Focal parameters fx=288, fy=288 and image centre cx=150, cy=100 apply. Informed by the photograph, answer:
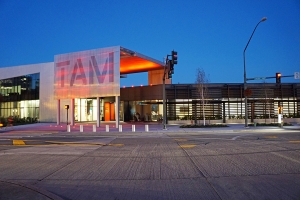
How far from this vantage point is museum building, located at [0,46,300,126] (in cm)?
3622

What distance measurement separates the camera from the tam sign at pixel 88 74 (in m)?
34.8

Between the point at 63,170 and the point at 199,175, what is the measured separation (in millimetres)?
4547

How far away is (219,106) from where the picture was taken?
4312cm

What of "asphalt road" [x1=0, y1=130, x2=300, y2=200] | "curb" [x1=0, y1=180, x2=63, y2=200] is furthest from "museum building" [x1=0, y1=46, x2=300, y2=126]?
"curb" [x1=0, y1=180, x2=63, y2=200]

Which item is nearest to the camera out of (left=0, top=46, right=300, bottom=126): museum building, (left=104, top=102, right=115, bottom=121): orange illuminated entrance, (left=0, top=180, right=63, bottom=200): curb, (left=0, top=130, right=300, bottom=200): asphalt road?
(left=0, top=180, right=63, bottom=200): curb

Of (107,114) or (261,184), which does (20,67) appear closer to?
(107,114)

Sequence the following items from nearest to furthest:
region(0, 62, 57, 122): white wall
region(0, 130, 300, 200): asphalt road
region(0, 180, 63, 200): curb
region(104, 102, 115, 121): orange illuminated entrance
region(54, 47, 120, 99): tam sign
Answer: region(0, 180, 63, 200): curb < region(0, 130, 300, 200): asphalt road < region(54, 47, 120, 99): tam sign < region(0, 62, 57, 122): white wall < region(104, 102, 115, 121): orange illuminated entrance

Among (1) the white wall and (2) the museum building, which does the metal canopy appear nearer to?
(2) the museum building

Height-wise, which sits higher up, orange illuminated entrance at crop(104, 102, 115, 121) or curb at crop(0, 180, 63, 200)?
orange illuminated entrance at crop(104, 102, 115, 121)

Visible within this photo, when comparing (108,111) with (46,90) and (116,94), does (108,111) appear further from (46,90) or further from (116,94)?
(116,94)

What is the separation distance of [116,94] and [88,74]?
17.9 ft

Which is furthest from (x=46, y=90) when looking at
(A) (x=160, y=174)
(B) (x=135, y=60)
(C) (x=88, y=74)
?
(A) (x=160, y=174)

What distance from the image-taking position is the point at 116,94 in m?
34.4

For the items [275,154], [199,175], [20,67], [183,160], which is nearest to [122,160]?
[183,160]
